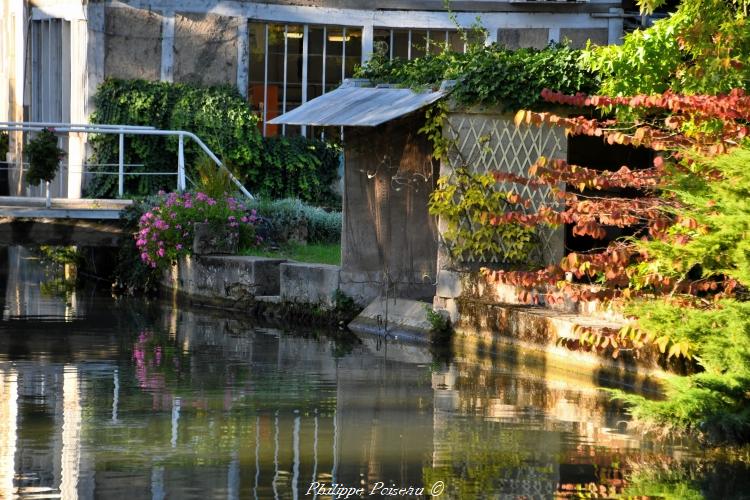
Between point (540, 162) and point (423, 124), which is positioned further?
point (423, 124)

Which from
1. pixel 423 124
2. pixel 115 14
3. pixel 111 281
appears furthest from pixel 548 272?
pixel 115 14

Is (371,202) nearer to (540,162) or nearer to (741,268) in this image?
(540,162)

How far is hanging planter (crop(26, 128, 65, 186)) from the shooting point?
19984mm

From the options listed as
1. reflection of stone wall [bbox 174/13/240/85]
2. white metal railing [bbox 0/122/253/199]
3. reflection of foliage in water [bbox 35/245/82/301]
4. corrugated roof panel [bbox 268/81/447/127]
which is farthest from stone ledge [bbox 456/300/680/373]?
reflection of stone wall [bbox 174/13/240/85]

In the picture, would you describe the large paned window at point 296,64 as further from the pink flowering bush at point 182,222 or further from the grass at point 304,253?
the pink flowering bush at point 182,222

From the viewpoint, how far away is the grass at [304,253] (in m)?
18.1

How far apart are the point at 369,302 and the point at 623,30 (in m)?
9.40

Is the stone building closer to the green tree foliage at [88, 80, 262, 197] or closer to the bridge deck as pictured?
the green tree foliage at [88, 80, 262, 197]

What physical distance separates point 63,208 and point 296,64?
223 inches

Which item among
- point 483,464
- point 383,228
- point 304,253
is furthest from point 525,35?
point 483,464

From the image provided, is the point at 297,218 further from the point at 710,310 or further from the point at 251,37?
the point at 710,310

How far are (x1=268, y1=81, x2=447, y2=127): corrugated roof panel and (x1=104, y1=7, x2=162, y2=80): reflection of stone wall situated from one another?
657 centimetres

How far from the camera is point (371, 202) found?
16.1 m

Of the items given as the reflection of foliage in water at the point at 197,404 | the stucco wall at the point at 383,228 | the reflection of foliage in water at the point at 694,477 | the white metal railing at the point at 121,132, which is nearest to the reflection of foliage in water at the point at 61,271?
the white metal railing at the point at 121,132
